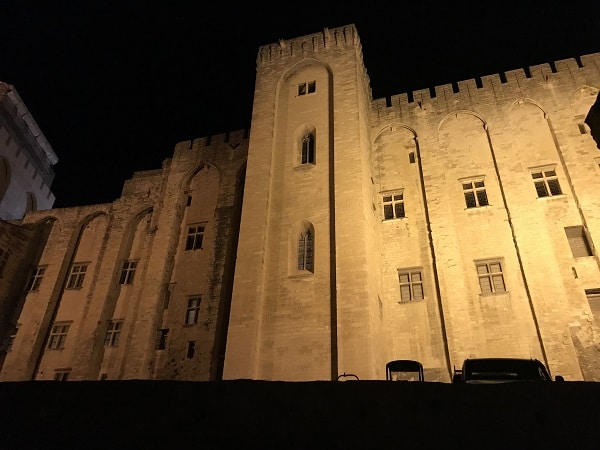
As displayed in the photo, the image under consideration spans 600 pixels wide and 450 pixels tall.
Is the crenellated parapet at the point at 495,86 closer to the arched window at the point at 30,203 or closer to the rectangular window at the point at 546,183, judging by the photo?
the rectangular window at the point at 546,183

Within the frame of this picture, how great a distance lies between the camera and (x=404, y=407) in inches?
297

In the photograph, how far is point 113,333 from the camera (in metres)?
20.6

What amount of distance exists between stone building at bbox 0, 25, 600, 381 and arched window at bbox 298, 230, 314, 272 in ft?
0.20

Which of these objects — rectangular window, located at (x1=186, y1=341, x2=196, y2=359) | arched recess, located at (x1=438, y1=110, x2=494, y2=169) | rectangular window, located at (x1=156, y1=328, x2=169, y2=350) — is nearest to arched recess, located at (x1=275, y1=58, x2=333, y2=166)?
arched recess, located at (x1=438, y1=110, x2=494, y2=169)

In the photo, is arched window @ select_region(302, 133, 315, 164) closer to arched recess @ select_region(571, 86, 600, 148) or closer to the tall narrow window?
arched recess @ select_region(571, 86, 600, 148)

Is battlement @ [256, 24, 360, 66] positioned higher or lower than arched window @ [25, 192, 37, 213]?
higher

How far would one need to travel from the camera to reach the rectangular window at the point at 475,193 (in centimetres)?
1886

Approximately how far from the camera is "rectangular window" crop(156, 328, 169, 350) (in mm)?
18859

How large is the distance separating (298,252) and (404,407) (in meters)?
10.1

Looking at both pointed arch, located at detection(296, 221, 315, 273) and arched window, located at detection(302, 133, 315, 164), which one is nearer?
pointed arch, located at detection(296, 221, 315, 273)

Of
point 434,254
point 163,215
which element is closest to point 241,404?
point 434,254

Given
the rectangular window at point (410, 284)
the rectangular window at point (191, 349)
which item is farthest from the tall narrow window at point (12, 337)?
the rectangular window at point (410, 284)

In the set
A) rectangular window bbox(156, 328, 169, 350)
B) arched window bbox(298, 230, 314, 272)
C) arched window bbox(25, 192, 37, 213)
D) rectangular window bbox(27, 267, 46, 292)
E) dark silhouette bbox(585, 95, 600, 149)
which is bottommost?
rectangular window bbox(156, 328, 169, 350)

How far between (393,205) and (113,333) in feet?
42.5
